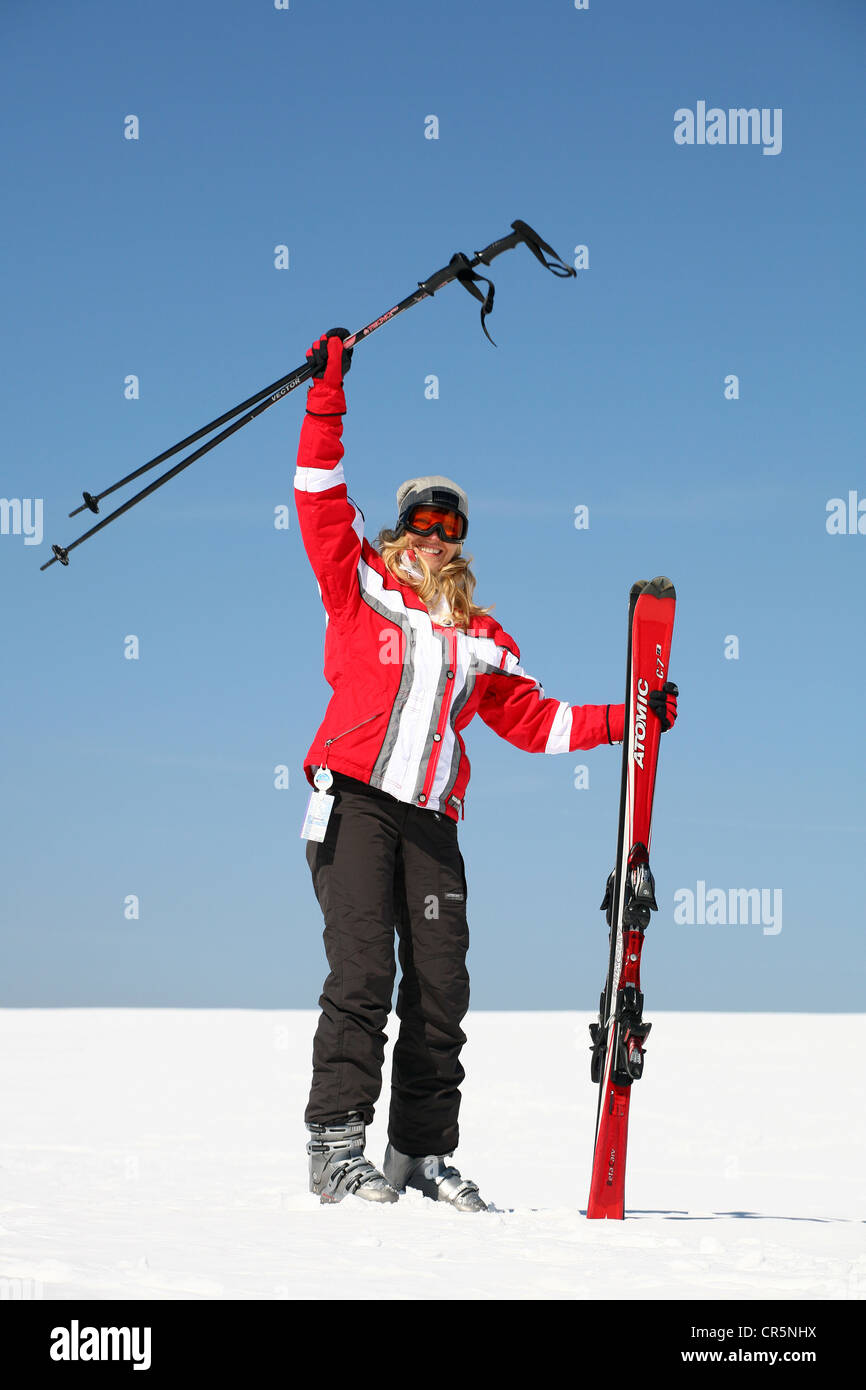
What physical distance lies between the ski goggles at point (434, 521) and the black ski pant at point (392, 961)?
1.03 metres

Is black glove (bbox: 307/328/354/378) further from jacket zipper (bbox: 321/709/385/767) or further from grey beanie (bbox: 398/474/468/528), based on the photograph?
jacket zipper (bbox: 321/709/385/767)

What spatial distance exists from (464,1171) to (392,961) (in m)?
2.33

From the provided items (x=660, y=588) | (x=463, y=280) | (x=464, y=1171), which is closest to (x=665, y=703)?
(x=660, y=588)

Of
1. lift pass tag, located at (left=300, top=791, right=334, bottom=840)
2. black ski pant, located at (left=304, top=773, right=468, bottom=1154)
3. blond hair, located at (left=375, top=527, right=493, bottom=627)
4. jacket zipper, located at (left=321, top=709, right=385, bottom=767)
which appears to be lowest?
black ski pant, located at (left=304, top=773, right=468, bottom=1154)

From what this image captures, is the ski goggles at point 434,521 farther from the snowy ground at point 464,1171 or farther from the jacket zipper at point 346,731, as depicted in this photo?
the snowy ground at point 464,1171


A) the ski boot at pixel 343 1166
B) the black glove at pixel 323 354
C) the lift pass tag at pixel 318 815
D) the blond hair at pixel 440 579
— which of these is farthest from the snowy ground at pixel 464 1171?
the black glove at pixel 323 354

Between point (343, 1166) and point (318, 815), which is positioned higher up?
point (318, 815)

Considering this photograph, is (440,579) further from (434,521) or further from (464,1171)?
(464,1171)

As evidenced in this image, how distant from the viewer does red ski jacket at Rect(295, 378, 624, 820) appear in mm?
4676

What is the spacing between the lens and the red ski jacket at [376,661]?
15.3 feet

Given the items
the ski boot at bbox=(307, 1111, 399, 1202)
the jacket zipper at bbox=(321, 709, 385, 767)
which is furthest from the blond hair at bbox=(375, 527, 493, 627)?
the ski boot at bbox=(307, 1111, 399, 1202)

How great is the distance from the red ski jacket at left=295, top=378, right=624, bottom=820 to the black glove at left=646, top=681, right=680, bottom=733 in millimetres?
167

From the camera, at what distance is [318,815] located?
4.70 meters
